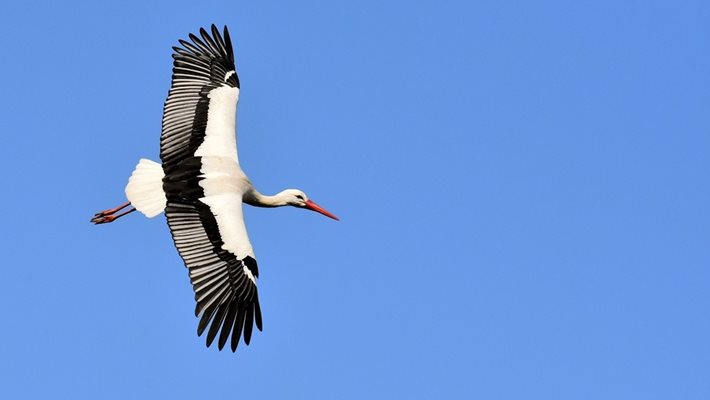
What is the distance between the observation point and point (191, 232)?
54.4ft

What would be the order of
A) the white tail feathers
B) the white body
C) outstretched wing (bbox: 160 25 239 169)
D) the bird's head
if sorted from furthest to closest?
the bird's head, outstretched wing (bbox: 160 25 239 169), the white tail feathers, the white body

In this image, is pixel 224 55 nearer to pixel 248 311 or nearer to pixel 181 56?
pixel 181 56

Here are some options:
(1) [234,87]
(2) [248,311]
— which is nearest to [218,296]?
(2) [248,311]

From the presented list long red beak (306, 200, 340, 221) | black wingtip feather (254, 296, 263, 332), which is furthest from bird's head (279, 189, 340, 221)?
black wingtip feather (254, 296, 263, 332)

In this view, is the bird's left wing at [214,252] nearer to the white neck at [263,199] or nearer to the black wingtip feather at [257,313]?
the black wingtip feather at [257,313]

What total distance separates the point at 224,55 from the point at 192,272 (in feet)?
14.1

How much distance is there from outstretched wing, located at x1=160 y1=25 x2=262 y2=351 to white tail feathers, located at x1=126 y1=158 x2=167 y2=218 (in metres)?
0.13

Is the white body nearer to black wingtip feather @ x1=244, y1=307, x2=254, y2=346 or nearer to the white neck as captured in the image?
the white neck

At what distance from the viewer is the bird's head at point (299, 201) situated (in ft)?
62.6

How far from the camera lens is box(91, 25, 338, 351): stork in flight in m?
16.0

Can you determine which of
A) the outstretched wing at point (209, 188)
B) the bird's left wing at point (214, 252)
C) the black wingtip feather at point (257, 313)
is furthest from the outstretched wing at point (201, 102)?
the black wingtip feather at point (257, 313)

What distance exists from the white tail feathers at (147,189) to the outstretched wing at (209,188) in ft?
0.44

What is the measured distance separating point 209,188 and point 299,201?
2.29 meters

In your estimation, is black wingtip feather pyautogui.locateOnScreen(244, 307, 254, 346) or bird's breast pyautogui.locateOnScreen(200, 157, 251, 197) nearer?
black wingtip feather pyautogui.locateOnScreen(244, 307, 254, 346)
